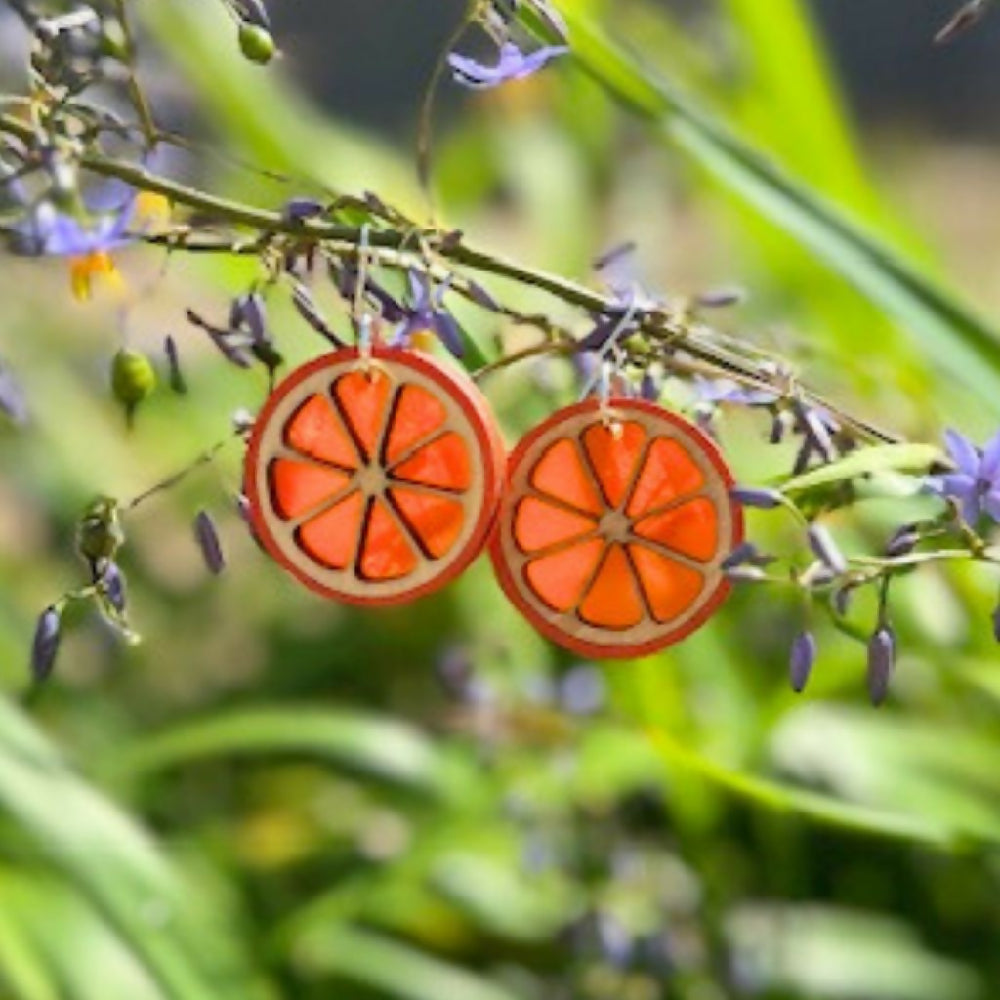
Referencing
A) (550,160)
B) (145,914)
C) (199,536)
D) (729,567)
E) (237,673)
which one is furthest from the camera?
(550,160)

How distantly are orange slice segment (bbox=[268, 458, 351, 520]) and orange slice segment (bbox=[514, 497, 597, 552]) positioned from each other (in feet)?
0.23

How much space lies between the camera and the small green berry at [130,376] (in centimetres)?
113

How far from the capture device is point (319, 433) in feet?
3.77

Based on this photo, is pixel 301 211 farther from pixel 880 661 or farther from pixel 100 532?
pixel 880 661

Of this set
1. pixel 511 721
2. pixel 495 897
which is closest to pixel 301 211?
pixel 511 721

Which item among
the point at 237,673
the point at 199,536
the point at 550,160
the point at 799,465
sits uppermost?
the point at 550,160

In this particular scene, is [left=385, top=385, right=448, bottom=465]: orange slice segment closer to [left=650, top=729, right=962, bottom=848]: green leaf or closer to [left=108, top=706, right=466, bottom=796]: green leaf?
[left=650, top=729, right=962, bottom=848]: green leaf

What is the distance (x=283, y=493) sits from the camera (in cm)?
116

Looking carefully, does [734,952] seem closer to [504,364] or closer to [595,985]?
A: [595,985]

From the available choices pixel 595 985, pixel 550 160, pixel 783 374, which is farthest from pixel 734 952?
pixel 550 160

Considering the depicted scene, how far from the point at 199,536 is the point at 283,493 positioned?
0.28 ft

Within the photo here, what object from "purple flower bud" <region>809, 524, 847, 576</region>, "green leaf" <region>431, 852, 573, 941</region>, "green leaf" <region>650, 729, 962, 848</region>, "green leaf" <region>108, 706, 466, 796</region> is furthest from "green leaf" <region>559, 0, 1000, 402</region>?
"green leaf" <region>431, 852, 573, 941</region>

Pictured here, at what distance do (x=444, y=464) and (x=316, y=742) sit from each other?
1097 mm

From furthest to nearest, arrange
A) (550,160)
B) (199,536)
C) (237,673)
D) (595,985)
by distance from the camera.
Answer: (550,160), (237,673), (595,985), (199,536)
